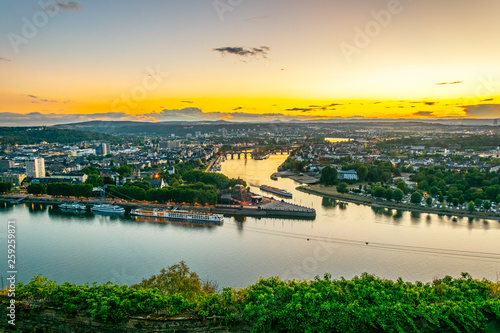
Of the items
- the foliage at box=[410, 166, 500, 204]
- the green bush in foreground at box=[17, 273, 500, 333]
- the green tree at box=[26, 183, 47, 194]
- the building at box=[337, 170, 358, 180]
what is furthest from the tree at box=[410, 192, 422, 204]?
the green tree at box=[26, 183, 47, 194]

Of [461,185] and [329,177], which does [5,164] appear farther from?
[461,185]

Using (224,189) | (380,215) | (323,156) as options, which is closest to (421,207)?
(380,215)

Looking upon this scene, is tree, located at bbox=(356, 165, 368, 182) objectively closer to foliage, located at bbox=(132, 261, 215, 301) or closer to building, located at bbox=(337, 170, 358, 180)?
building, located at bbox=(337, 170, 358, 180)

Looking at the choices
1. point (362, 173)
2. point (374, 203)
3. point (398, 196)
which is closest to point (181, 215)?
point (374, 203)

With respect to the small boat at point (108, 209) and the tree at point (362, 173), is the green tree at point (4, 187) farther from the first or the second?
the tree at point (362, 173)

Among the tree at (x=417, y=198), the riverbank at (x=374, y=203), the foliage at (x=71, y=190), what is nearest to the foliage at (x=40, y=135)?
the foliage at (x=71, y=190)

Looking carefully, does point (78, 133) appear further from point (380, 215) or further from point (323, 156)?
point (380, 215)
